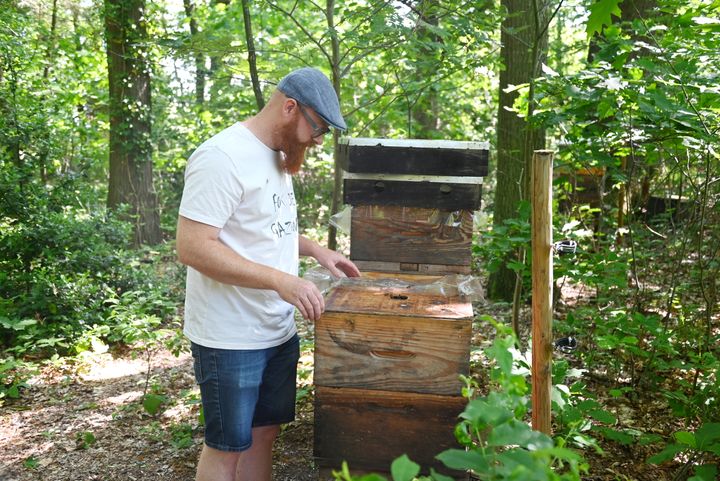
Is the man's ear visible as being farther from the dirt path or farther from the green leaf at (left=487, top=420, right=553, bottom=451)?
the dirt path

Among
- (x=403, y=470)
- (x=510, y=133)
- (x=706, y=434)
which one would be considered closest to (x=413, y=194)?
(x=706, y=434)

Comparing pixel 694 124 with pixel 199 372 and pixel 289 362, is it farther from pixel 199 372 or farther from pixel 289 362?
pixel 199 372

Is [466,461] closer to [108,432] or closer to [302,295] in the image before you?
[302,295]

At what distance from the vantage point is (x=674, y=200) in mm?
6355

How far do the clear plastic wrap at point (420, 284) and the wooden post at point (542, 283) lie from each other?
13.8 inches

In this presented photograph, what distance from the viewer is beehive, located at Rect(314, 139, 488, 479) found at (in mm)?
2086

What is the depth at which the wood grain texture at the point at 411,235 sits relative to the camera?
268 cm

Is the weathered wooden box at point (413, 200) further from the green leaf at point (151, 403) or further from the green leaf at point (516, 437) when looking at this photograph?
the green leaf at point (151, 403)

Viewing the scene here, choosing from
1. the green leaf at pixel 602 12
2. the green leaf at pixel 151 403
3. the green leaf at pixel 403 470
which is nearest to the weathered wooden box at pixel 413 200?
the green leaf at pixel 602 12

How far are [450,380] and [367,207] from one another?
95 centimetres

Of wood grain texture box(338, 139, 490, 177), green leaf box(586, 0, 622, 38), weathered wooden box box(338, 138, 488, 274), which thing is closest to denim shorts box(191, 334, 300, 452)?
weathered wooden box box(338, 138, 488, 274)

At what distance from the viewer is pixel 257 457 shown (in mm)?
2498

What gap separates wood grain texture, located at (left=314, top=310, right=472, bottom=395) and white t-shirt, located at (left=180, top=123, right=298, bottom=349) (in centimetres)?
23

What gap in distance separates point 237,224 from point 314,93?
520mm
